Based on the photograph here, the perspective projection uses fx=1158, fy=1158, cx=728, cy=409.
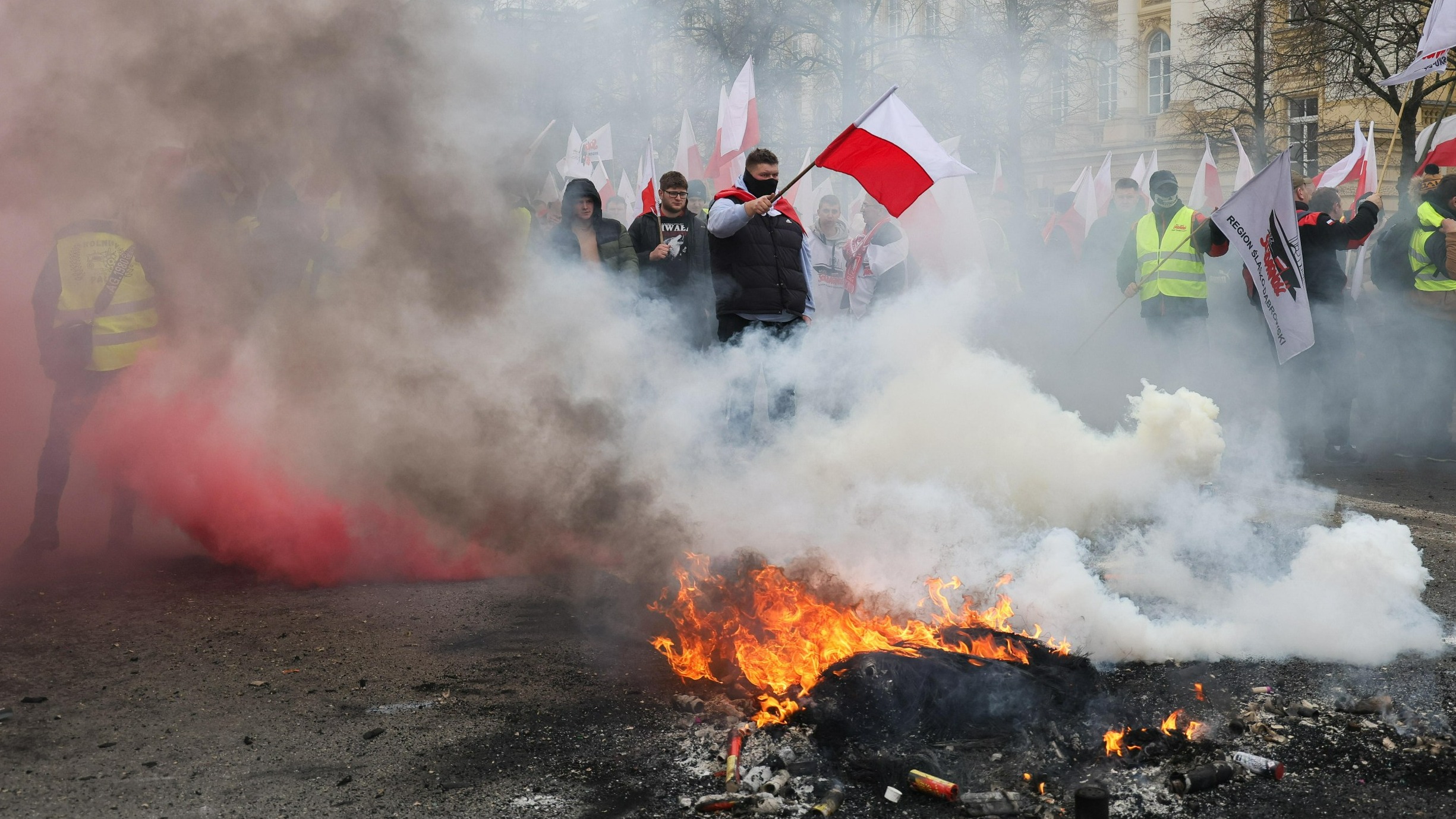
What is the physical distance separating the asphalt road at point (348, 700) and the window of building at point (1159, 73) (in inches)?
1018

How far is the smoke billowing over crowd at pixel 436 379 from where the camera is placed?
4520 mm

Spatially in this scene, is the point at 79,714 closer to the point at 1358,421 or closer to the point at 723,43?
the point at 1358,421

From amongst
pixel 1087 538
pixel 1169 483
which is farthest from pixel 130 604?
pixel 1169 483

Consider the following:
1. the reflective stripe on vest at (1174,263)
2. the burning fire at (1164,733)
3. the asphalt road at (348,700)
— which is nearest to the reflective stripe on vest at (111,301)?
the asphalt road at (348,700)

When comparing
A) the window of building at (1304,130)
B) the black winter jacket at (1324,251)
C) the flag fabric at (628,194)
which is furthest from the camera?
the window of building at (1304,130)

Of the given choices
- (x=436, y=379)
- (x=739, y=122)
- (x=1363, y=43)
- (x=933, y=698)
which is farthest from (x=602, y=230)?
(x=1363, y=43)

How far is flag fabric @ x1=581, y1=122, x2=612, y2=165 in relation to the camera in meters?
11.9

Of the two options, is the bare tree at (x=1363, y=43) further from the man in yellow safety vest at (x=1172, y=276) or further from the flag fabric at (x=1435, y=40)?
the man in yellow safety vest at (x=1172, y=276)

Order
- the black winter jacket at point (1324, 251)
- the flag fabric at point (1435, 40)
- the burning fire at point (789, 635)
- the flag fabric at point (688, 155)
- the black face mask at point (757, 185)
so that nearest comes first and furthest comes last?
the burning fire at point (789, 635) < the black face mask at point (757, 185) < the black winter jacket at point (1324, 251) < the flag fabric at point (1435, 40) < the flag fabric at point (688, 155)

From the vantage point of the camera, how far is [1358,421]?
9250 millimetres

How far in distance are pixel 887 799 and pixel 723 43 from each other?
10.2m

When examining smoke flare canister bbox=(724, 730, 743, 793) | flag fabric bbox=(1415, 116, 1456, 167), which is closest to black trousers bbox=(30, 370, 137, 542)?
smoke flare canister bbox=(724, 730, 743, 793)

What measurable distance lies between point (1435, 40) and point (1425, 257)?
5.35 ft

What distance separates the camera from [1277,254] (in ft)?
22.7
